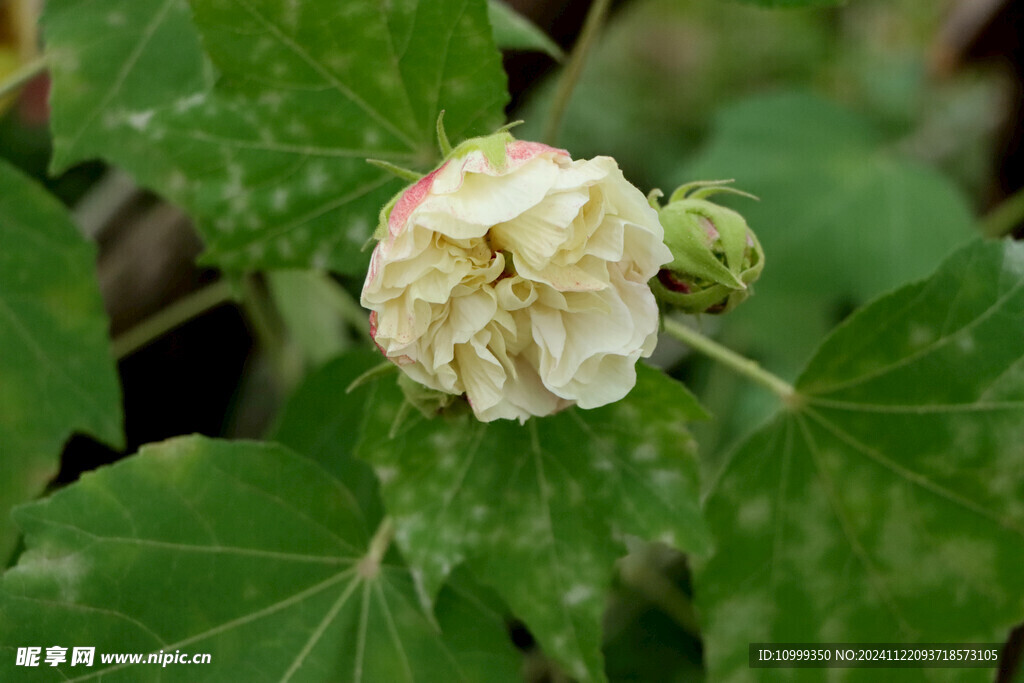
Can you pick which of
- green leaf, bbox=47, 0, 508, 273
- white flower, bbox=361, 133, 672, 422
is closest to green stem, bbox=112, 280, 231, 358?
green leaf, bbox=47, 0, 508, 273

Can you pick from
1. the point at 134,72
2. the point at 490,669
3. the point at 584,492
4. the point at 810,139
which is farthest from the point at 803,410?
the point at 810,139

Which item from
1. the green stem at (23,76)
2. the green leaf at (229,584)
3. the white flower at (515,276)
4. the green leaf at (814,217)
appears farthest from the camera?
the green leaf at (814,217)

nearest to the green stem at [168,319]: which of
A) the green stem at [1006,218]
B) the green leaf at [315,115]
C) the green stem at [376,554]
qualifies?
the green leaf at [315,115]

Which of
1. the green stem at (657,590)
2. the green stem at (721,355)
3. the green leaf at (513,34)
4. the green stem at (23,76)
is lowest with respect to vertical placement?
the green stem at (657,590)

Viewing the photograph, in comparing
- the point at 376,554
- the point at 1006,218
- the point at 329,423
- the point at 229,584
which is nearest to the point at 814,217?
the point at 1006,218

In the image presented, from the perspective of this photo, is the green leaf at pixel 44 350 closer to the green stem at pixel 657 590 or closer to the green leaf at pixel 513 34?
the green leaf at pixel 513 34

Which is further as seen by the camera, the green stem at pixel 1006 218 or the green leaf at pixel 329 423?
the green stem at pixel 1006 218

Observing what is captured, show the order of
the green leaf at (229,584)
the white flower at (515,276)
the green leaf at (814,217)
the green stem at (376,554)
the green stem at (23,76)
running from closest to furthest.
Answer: the white flower at (515,276)
the green leaf at (229,584)
the green stem at (376,554)
the green stem at (23,76)
the green leaf at (814,217)
